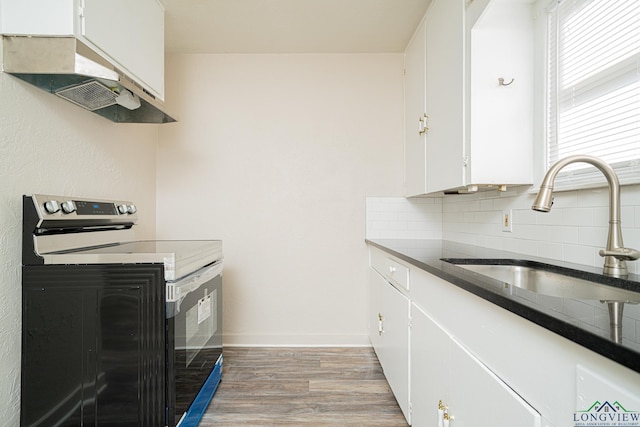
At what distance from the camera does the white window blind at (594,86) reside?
1.09 metres

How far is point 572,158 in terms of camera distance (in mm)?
1027

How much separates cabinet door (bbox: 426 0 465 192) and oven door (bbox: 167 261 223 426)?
1376mm

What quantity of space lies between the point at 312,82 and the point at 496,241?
1841mm

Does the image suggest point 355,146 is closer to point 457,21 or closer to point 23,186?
point 457,21

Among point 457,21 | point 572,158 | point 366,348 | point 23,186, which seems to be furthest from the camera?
point 366,348

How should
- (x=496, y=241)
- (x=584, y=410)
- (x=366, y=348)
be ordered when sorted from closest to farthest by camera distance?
1. (x=584, y=410)
2. (x=496, y=241)
3. (x=366, y=348)

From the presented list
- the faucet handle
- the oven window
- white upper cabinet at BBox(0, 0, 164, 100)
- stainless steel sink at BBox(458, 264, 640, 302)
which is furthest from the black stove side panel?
the faucet handle

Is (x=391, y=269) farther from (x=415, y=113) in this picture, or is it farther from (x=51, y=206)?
(x=51, y=206)

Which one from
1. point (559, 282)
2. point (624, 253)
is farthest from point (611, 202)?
point (559, 282)

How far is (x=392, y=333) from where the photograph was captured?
1.88 meters

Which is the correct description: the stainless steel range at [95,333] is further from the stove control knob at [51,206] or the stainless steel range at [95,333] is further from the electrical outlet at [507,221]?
the electrical outlet at [507,221]

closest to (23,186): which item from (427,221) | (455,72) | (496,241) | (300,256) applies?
(300,256)

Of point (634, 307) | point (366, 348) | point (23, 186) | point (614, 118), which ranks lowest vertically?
point (366, 348)

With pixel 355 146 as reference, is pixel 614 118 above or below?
below
